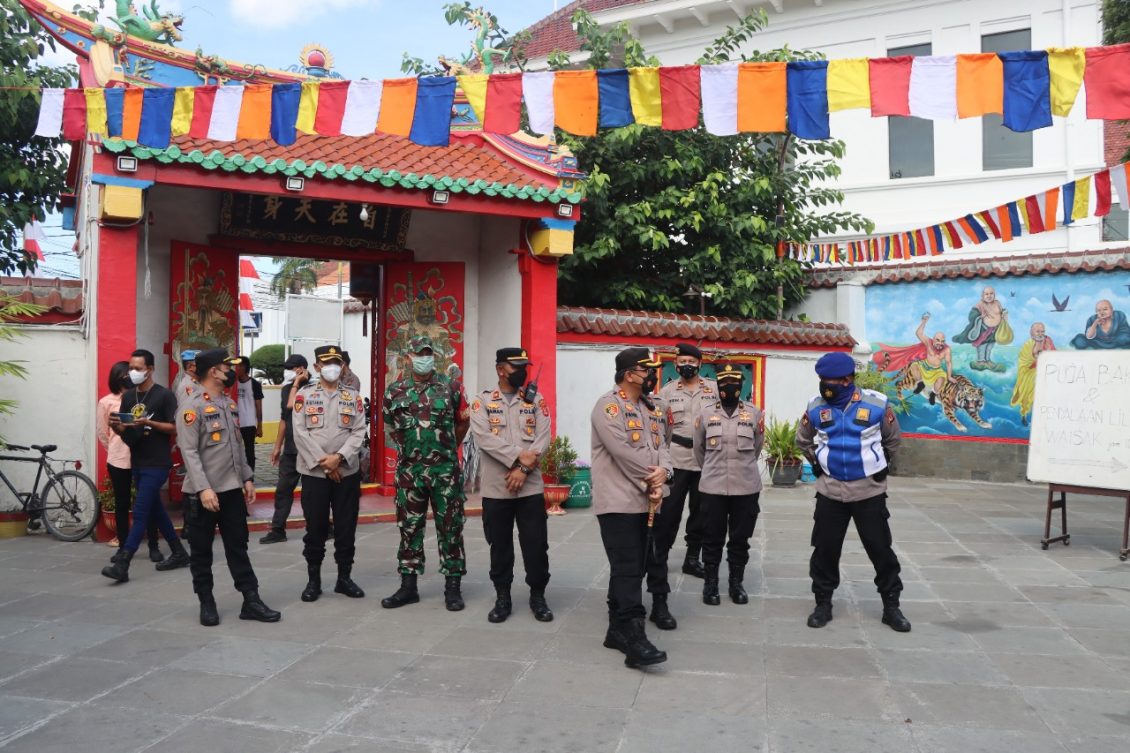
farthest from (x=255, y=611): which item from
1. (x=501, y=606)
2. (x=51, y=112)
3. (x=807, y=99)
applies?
(x=807, y=99)

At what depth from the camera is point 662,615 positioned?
5.82 m

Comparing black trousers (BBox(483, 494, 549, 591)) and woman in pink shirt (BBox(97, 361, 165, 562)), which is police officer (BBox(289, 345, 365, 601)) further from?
woman in pink shirt (BBox(97, 361, 165, 562))

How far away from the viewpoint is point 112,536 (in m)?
8.40

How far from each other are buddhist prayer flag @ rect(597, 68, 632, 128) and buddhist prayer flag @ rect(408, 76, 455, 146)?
1.17m

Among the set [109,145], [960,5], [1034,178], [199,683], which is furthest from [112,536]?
[960,5]

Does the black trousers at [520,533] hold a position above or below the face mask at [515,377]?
below

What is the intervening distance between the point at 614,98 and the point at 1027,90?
2.86 m

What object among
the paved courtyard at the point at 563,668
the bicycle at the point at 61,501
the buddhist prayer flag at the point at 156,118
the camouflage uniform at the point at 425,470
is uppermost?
the buddhist prayer flag at the point at 156,118

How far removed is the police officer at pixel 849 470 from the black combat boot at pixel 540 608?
168cm

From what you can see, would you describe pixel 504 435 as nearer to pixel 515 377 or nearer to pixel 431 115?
pixel 515 377

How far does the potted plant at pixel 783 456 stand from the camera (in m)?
12.7

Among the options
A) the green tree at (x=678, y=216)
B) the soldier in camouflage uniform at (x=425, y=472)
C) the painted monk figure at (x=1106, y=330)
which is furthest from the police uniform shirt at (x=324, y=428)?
the painted monk figure at (x=1106, y=330)

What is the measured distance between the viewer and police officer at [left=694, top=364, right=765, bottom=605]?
21.1ft

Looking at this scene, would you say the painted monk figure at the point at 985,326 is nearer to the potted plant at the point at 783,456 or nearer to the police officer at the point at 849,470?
the potted plant at the point at 783,456
